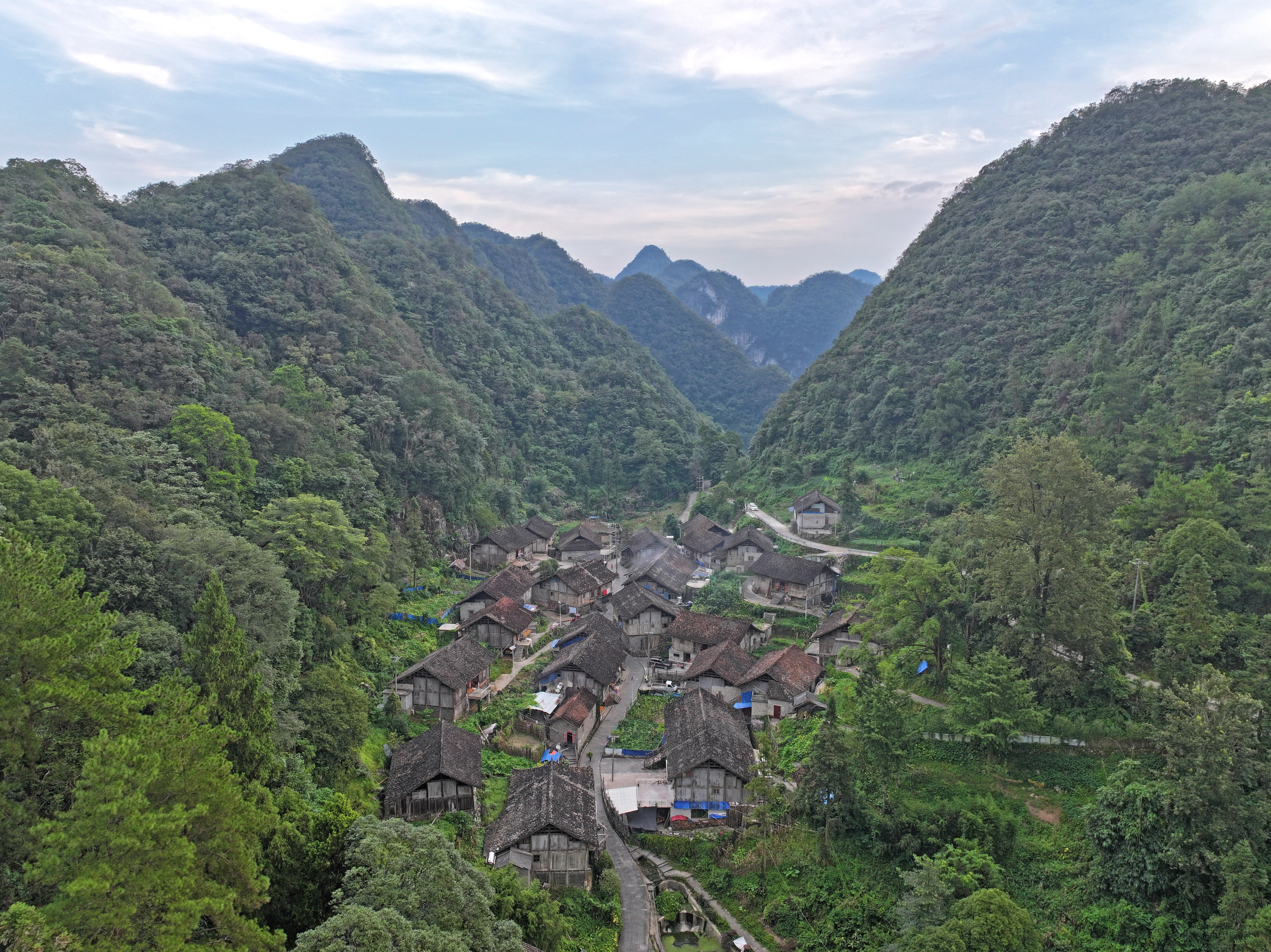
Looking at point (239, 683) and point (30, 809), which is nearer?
point (30, 809)

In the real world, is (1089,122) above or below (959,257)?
above

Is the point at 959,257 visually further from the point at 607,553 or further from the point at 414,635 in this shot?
the point at 414,635

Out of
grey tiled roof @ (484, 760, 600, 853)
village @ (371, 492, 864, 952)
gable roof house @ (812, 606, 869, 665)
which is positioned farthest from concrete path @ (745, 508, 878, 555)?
grey tiled roof @ (484, 760, 600, 853)

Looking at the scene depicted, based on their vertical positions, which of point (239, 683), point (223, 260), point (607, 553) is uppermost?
point (223, 260)

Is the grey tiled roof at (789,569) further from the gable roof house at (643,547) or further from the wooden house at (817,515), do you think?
the gable roof house at (643,547)

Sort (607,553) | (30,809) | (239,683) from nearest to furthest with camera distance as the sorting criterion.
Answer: (30,809)
(239,683)
(607,553)

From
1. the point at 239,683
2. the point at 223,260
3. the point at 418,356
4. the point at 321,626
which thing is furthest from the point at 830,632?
the point at 223,260

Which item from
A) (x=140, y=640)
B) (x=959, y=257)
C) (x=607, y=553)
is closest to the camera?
(x=140, y=640)
